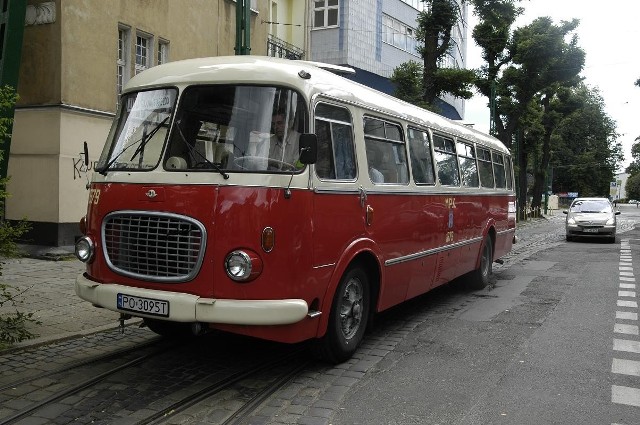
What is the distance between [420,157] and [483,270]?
3.94m

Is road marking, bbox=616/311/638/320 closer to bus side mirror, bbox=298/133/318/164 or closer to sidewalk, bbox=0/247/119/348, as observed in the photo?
bus side mirror, bbox=298/133/318/164

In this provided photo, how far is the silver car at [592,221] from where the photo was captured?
908 inches

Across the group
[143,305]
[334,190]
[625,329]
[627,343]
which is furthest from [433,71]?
[143,305]

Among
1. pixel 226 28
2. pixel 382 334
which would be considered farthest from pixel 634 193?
pixel 382 334

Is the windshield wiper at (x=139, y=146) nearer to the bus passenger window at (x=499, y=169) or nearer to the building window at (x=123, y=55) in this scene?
the bus passenger window at (x=499, y=169)

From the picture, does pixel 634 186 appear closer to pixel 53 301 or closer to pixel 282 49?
pixel 282 49

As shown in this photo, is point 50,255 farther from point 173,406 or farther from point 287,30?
point 287,30

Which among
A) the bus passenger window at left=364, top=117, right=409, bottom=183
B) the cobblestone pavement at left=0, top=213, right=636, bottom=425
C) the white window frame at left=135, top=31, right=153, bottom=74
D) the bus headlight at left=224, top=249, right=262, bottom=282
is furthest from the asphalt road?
the white window frame at left=135, top=31, right=153, bottom=74

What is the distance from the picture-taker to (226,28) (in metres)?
18.9

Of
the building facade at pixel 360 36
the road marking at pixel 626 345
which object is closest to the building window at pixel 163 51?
the building facade at pixel 360 36

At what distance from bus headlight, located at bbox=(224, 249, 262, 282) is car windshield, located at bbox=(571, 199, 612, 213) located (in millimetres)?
22044

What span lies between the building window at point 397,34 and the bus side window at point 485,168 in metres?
21.6

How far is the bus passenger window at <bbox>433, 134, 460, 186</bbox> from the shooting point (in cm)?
842

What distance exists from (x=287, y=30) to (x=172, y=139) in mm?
23998
